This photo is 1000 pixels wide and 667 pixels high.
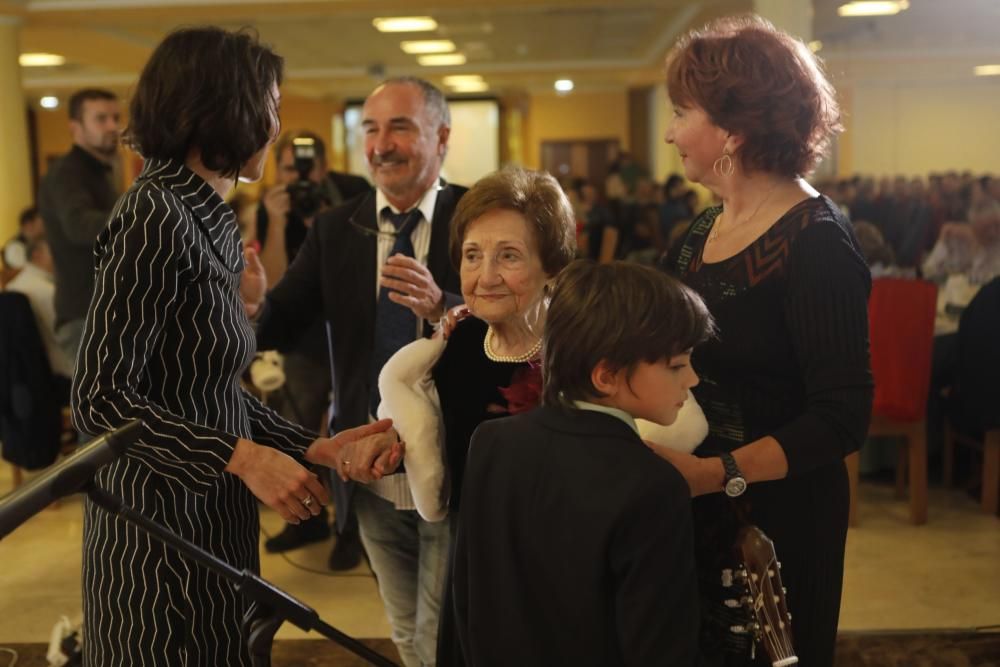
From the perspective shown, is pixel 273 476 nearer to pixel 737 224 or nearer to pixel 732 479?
pixel 732 479

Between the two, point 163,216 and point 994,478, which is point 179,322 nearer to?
point 163,216

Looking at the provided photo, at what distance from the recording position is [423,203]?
6.99 ft

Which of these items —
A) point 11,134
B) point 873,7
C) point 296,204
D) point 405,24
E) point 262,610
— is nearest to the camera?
point 262,610

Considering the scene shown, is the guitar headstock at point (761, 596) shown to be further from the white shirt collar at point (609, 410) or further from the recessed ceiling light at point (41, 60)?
the recessed ceiling light at point (41, 60)

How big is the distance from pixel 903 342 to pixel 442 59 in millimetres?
10548

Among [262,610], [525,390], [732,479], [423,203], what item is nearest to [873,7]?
[423,203]

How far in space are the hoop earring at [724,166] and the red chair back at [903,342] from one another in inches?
109

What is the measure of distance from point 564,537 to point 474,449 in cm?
17

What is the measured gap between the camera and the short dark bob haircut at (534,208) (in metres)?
1.58

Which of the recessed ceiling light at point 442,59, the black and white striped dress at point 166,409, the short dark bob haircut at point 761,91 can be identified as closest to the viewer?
the black and white striped dress at point 166,409

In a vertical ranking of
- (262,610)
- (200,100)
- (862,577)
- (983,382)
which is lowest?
(862,577)

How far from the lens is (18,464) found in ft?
14.1

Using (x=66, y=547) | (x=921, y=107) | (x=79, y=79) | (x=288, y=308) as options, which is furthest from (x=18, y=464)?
(x=921, y=107)

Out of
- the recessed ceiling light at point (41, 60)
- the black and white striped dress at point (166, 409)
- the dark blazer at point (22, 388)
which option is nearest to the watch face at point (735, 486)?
the black and white striped dress at point (166, 409)
